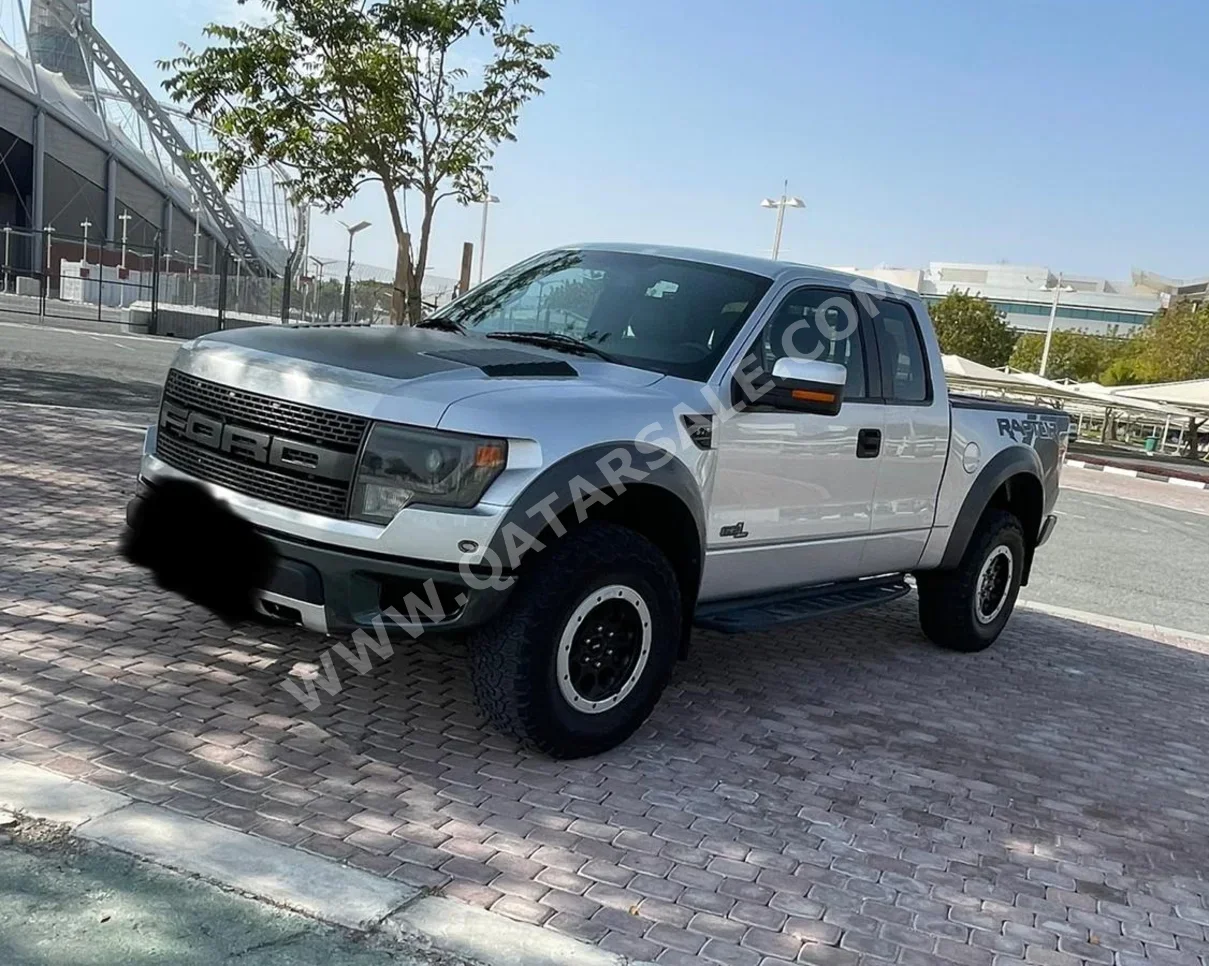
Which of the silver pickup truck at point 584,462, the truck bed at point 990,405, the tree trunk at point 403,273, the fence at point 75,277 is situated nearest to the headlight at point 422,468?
the silver pickup truck at point 584,462

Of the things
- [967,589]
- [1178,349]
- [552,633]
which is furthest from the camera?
[1178,349]

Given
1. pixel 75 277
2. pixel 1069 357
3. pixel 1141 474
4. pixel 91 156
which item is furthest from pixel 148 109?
pixel 1069 357

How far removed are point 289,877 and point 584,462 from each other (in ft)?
5.45

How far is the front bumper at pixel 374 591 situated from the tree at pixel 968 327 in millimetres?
67462

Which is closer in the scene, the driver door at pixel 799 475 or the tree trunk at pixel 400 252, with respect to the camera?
the driver door at pixel 799 475

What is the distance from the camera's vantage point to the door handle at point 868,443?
5.34m

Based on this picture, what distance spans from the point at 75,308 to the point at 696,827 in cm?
3191

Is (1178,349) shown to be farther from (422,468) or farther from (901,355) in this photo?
(422,468)

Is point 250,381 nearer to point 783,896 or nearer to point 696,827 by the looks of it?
point 696,827

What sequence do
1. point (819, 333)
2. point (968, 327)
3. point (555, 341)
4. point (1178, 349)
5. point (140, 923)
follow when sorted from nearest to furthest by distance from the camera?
point (140, 923)
point (555, 341)
point (819, 333)
point (1178, 349)
point (968, 327)

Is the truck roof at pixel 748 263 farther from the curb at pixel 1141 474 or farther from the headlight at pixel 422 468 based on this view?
the curb at pixel 1141 474

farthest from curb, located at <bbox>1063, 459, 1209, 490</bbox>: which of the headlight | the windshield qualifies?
the headlight

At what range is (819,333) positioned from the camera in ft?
17.6

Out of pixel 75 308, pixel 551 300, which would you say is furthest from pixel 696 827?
pixel 75 308
